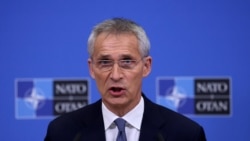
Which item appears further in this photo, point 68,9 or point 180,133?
point 68,9

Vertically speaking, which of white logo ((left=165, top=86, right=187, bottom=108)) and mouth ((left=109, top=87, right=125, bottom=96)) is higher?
mouth ((left=109, top=87, right=125, bottom=96))

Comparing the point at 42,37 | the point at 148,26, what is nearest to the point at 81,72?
the point at 42,37

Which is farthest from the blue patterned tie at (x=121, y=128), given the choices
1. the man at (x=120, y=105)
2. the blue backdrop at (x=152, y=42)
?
the blue backdrop at (x=152, y=42)

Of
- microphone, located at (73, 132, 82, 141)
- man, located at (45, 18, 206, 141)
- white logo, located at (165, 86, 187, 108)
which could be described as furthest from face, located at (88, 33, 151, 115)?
white logo, located at (165, 86, 187, 108)

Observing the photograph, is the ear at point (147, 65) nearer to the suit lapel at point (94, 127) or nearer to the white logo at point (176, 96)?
the suit lapel at point (94, 127)

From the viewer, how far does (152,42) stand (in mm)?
1821

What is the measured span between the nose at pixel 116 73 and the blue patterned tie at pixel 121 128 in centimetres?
14

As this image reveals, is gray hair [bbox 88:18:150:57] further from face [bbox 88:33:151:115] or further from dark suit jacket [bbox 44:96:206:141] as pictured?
dark suit jacket [bbox 44:96:206:141]

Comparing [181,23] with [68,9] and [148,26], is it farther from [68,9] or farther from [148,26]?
[68,9]

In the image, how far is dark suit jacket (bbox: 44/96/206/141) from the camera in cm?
125

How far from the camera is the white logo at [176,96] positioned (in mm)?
1813

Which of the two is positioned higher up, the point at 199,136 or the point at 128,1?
the point at 128,1

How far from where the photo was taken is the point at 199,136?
1.28 meters

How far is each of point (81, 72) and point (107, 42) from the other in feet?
2.08
